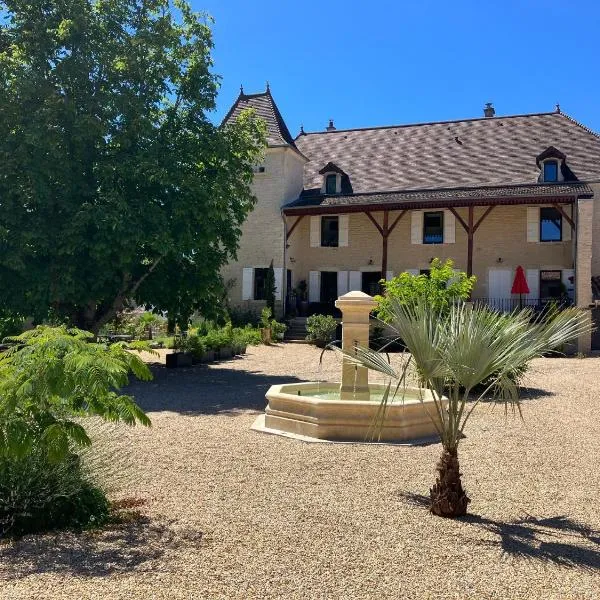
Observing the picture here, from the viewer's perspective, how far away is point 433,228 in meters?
26.3

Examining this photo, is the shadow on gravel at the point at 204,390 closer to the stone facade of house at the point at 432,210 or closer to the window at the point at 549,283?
the stone facade of house at the point at 432,210

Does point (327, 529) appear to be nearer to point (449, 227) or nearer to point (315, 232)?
point (449, 227)

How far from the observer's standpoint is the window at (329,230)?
27688mm

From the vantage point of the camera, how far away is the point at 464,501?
4918mm

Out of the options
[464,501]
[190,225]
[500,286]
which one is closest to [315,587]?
[464,501]

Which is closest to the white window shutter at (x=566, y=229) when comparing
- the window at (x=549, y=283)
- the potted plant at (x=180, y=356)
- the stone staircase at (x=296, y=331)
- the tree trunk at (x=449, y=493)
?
the window at (x=549, y=283)

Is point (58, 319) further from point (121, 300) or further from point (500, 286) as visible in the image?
point (500, 286)

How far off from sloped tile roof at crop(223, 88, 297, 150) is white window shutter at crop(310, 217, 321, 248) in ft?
10.9

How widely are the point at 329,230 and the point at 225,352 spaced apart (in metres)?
10.8

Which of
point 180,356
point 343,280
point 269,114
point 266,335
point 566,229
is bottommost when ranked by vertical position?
point 180,356

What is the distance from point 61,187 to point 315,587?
11828mm

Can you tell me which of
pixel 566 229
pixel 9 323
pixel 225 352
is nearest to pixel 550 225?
pixel 566 229

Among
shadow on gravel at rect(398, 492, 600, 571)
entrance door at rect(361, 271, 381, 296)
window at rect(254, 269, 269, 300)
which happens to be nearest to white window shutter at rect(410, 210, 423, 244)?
entrance door at rect(361, 271, 381, 296)

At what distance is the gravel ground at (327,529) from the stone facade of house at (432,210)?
16.9 meters
